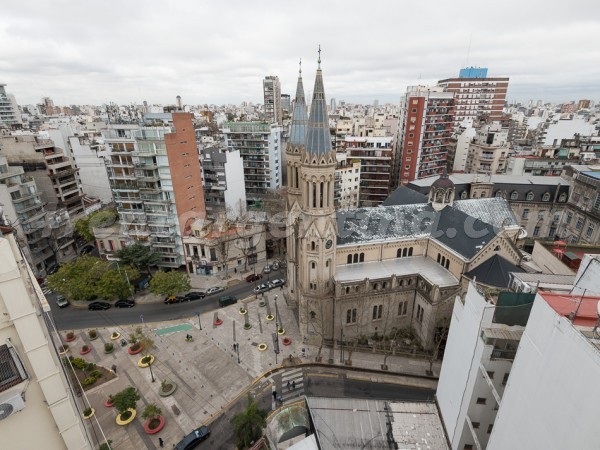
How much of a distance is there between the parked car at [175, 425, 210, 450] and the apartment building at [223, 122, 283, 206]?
64.0 m

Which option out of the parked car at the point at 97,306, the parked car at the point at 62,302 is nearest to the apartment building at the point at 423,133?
the parked car at the point at 97,306

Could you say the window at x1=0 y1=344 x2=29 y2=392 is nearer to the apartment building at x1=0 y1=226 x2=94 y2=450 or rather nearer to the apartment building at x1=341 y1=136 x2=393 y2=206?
the apartment building at x1=0 y1=226 x2=94 y2=450

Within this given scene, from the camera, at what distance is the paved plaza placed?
116ft

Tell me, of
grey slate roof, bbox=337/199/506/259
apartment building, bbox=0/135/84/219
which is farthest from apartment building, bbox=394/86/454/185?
apartment building, bbox=0/135/84/219

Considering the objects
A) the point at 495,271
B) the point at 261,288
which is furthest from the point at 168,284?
the point at 495,271

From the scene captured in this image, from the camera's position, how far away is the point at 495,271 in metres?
40.8

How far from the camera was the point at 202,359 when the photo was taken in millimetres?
43844

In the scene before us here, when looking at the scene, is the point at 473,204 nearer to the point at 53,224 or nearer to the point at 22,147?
the point at 53,224

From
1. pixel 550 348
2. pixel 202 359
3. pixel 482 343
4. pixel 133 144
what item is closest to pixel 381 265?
pixel 482 343

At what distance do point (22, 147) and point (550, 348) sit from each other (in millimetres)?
94761

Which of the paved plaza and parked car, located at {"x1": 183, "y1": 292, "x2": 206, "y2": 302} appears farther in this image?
parked car, located at {"x1": 183, "y1": 292, "x2": 206, "y2": 302}

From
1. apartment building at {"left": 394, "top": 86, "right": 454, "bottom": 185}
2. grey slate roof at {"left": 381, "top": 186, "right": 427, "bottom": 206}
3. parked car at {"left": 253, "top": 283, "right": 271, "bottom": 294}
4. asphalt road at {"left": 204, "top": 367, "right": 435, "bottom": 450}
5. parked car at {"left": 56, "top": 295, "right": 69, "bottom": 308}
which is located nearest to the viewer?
asphalt road at {"left": 204, "top": 367, "right": 435, "bottom": 450}

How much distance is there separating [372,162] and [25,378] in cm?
8881

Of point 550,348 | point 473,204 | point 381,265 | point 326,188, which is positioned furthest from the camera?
point 473,204
